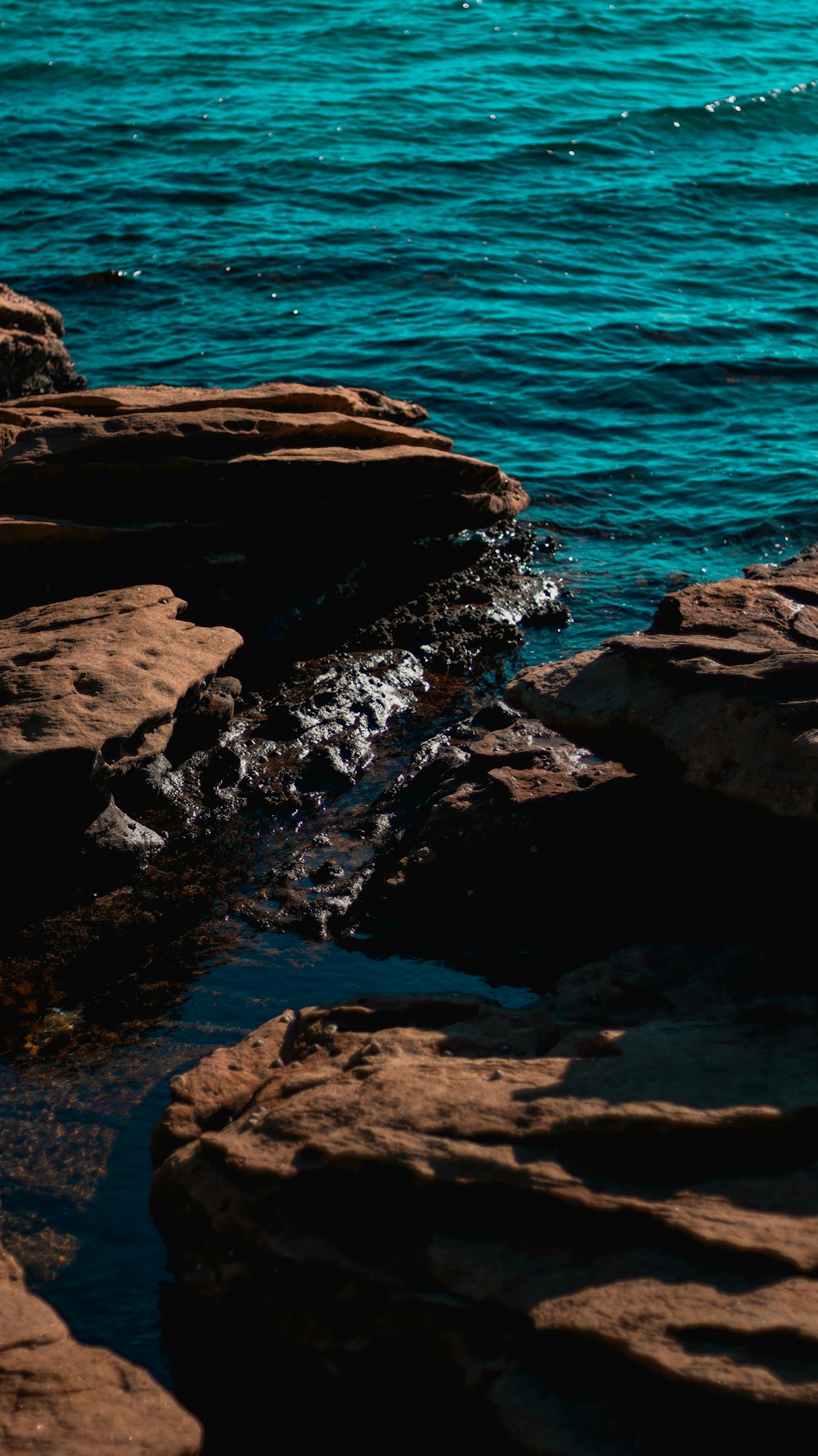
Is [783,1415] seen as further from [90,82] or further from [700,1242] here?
[90,82]

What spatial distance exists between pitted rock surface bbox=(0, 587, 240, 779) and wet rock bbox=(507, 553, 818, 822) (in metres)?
2.62

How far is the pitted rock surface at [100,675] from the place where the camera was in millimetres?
8930

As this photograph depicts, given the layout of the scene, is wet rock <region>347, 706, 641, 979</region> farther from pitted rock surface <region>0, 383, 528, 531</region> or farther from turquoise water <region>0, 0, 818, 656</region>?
turquoise water <region>0, 0, 818, 656</region>

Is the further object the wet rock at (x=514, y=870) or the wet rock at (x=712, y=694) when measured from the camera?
the wet rock at (x=514, y=870)

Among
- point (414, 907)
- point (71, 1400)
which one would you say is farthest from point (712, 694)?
point (71, 1400)

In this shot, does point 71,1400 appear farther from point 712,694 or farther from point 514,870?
point 712,694

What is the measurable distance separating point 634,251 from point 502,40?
45.9 feet

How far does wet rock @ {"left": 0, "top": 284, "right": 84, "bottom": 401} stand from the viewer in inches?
615

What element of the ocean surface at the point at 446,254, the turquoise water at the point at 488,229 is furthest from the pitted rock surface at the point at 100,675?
the turquoise water at the point at 488,229

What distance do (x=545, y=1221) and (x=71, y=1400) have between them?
2.18 metres

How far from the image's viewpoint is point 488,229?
24.2 m

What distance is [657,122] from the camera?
29.2 metres

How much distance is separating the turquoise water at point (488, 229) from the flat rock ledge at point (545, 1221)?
292 inches

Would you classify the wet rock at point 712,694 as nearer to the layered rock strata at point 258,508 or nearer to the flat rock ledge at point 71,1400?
the layered rock strata at point 258,508
